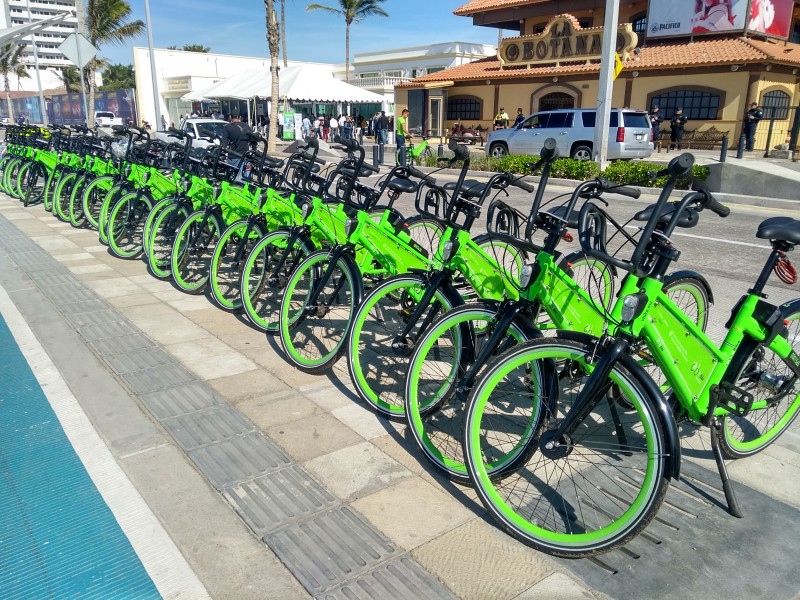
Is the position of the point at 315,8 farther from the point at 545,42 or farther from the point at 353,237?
the point at 353,237

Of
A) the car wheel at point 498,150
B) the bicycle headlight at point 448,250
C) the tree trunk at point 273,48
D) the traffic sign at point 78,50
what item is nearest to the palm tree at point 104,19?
the tree trunk at point 273,48

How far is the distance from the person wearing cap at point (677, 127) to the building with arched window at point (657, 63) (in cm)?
153

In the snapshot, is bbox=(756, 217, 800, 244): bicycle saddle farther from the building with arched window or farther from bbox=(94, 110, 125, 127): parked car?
bbox=(94, 110, 125, 127): parked car

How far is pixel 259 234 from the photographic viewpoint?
538 cm

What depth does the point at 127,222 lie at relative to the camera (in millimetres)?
7484

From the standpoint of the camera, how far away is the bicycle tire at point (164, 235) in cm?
642

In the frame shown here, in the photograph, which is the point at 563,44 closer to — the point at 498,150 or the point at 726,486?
the point at 498,150

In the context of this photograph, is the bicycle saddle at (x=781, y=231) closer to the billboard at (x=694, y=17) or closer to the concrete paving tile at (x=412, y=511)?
the concrete paving tile at (x=412, y=511)

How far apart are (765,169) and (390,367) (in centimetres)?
1097

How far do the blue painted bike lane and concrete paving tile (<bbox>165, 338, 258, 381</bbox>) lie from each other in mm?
1040

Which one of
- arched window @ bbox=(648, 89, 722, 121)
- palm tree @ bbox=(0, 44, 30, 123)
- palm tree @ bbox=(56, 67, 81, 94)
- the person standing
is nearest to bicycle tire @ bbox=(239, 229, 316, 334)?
the person standing

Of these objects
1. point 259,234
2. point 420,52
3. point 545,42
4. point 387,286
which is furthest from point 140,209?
point 420,52

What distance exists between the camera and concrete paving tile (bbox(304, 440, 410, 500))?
3.15 m

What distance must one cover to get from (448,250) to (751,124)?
69.7 ft
